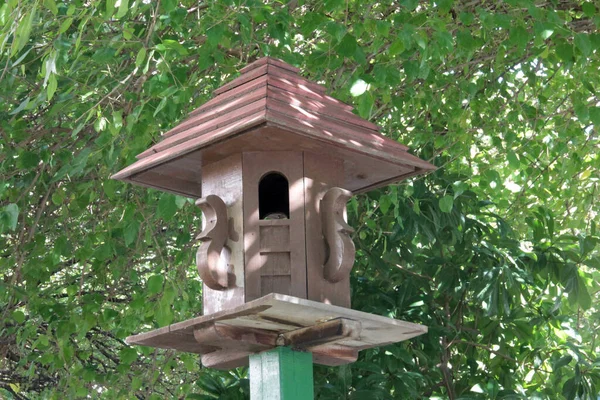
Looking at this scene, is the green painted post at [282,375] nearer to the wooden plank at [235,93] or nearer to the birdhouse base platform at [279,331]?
the birdhouse base platform at [279,331]

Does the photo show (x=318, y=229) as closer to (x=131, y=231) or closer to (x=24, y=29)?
(x=24, y=29)

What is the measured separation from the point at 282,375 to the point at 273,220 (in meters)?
0.51

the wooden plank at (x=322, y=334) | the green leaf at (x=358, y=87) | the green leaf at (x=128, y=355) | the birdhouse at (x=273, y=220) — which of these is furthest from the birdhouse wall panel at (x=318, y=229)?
the green leaf at (x=128, y=355)

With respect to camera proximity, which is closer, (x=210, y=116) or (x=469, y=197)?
(x=210, y=116)

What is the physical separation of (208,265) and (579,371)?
2805mm

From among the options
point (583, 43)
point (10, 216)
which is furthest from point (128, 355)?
point (583, 43)

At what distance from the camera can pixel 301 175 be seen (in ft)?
10.5

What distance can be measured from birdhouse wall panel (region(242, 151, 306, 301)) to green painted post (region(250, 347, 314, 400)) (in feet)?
0.78

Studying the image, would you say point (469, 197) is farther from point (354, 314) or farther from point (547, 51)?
point (354, 314)

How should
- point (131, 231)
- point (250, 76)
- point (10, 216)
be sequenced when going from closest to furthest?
point (250, 76) < point (10, 216) < point (131, 231)

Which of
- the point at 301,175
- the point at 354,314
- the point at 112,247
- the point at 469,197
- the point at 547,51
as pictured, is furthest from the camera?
the point at 469,197

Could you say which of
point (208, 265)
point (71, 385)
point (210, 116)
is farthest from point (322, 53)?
point (71, 385)

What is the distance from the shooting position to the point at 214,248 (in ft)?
10.1

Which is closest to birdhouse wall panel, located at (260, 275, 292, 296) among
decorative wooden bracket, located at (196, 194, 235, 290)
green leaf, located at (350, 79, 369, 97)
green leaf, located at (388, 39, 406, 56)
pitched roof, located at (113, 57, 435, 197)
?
decorative wooden bracket, located at (196, 194, 235, 290)
